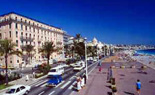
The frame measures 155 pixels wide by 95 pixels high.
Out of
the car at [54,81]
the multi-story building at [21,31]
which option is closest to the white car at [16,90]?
the car at [54,81]

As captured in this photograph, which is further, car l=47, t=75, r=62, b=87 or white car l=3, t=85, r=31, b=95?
car l=47, t=75, r=62, b=87

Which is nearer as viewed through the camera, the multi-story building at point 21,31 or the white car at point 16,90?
the white car at point 16,90

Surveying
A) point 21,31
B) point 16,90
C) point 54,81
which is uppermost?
point 21,31

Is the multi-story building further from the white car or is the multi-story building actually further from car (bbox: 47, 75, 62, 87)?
the white car

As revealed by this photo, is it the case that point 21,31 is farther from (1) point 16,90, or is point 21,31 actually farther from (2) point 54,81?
(1) point 16,90

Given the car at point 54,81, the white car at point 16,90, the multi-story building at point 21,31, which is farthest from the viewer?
the multi-story building at point 21,31

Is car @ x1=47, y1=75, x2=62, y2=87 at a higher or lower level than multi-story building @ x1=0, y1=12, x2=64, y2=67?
Result: lower

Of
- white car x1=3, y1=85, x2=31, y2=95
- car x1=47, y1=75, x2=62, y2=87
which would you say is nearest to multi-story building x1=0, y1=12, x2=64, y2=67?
car x1=47, y1=75, x2=62, y2=87

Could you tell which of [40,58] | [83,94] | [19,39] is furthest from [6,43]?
[40,58]

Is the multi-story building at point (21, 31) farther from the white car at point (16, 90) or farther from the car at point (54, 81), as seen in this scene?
the white car at point (16, 90)

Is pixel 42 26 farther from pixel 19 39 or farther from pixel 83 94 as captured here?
pixel 83 94

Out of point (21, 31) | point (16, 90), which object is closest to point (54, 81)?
point (16, 90)

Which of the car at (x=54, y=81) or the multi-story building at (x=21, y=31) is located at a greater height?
the multi-story building at (x=21, y=31)

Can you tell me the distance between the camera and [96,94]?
59.4 ft
